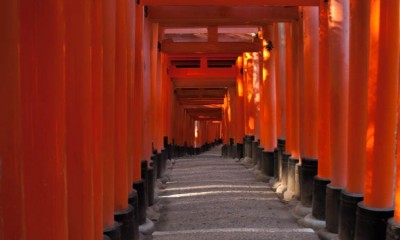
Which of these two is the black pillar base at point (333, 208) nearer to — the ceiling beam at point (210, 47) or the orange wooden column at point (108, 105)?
the orange wooden column at point (108, 105)

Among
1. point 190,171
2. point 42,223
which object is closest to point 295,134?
point 190,171

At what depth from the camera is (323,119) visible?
22.1 feet

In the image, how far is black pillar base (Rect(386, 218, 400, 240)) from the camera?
3.95 meters

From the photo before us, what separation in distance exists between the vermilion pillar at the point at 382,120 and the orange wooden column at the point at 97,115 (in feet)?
7.58

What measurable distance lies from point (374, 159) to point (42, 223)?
305cm

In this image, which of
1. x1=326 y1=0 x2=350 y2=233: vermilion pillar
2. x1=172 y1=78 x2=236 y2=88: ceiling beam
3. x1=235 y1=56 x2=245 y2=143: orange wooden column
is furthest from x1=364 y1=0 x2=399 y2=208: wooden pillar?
x1=172 y1=78 x2=236 y2=88: ceiling beam

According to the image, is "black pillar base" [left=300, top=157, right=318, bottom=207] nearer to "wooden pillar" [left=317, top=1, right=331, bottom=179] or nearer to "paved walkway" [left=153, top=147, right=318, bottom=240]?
"paved walkway" [left=153, top=147, right=318, bottom=240]

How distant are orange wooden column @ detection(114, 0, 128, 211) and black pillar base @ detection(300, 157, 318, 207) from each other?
3.23m

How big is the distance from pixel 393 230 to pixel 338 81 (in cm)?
261

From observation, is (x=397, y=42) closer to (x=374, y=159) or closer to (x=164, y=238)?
(x=374, y=159)

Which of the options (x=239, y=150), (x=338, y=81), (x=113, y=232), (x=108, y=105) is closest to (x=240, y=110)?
(x=239, y=150)

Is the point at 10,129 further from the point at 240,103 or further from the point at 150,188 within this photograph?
the point at 240,103

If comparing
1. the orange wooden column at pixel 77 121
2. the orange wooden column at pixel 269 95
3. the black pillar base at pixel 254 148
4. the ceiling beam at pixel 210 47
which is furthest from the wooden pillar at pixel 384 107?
the black pillar base at pixel 254 148

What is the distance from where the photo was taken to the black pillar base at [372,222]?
449 cm
